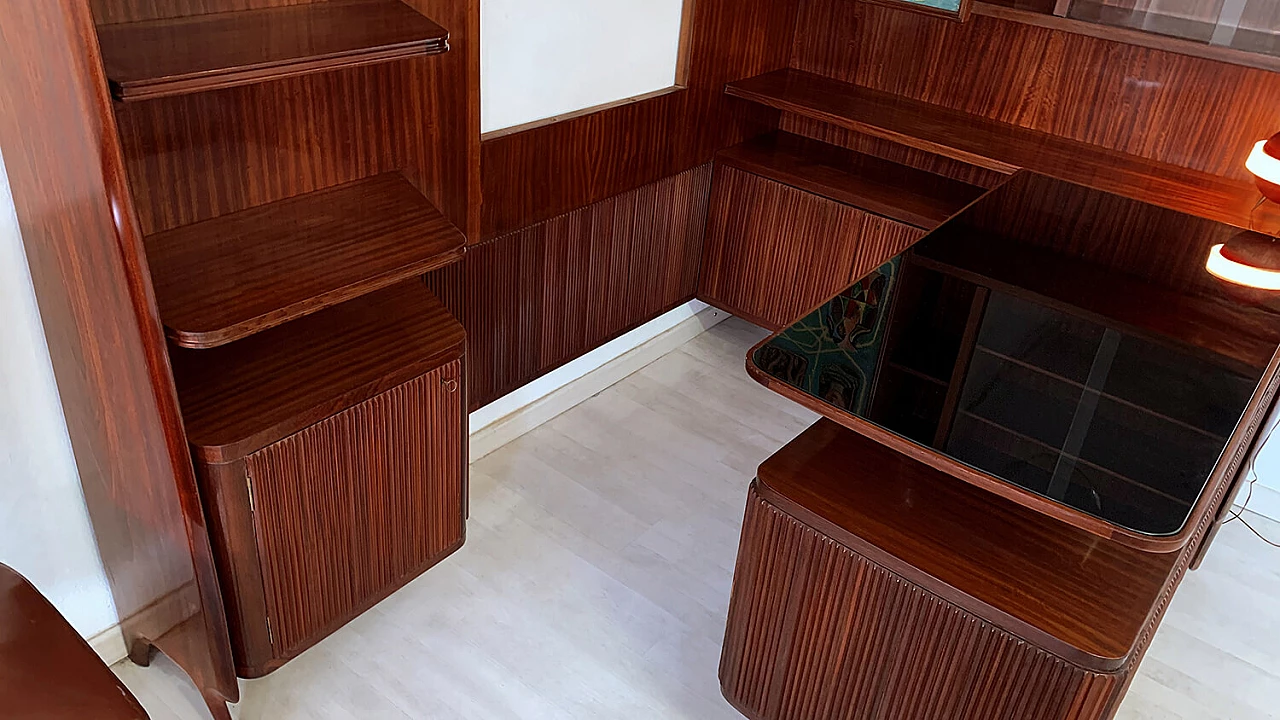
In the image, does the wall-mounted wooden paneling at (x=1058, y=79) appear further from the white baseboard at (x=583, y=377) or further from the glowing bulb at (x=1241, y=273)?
the white baseboard at (x=583, y=377)

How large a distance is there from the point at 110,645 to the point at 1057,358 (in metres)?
1.82

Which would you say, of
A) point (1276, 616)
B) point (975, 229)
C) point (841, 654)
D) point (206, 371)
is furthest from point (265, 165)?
point (1276, 616)

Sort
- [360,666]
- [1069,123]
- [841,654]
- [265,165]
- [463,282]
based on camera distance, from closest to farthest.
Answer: [841,654], [265,165], [360,666], [463,282], [1069,123]

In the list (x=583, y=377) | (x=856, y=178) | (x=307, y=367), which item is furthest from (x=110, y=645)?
(x=856, y=178)

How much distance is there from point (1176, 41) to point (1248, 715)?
1463mm

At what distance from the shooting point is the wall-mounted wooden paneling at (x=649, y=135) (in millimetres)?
2111

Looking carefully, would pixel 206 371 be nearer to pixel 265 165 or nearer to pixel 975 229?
pixel 265 165

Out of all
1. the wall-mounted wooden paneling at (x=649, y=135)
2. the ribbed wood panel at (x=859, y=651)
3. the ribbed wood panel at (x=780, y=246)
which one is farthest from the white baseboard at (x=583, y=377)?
the ribbed wood panel at (x=859, y=651)

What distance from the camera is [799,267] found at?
2697 millimetres

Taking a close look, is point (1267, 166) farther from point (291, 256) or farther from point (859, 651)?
point (291, 256)

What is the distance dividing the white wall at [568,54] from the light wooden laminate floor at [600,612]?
2.98 ft

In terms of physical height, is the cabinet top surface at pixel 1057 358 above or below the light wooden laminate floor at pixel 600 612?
above

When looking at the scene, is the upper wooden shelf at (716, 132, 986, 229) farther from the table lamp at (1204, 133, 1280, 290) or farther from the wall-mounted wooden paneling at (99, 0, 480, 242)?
the wall-mounted wooden paneling at (99, 0, 480, 242)

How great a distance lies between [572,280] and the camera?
242 centimetres
